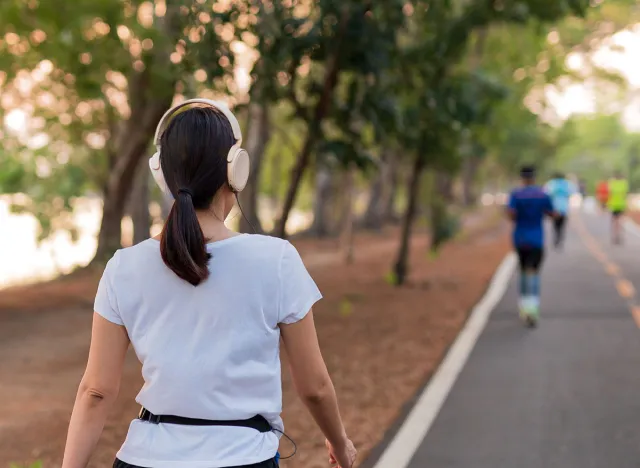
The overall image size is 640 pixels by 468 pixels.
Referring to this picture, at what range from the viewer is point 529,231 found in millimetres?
12062

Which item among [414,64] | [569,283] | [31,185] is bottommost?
[569,283]

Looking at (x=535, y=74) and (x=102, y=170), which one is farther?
(x=535, y=74)

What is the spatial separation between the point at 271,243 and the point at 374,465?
4126mm

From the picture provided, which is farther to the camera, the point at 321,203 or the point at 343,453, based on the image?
the point at 321,203

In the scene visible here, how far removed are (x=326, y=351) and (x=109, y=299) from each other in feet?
27.6

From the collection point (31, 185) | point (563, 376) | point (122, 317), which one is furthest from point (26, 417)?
point (31, 185)

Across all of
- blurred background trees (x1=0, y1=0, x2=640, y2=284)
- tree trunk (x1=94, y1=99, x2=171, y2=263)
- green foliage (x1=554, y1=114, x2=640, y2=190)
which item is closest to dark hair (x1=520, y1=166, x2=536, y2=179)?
blurred background trees (x1=0, y1=0, x2=640, y2=284)

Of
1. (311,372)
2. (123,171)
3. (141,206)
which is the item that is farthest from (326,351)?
(141,206)

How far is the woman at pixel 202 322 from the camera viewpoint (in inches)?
85.4

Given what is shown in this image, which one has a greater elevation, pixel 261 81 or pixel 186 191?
pixel 261 81

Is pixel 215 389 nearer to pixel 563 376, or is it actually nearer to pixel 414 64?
pixel 563 376

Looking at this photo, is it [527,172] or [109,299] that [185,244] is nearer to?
[109,299]

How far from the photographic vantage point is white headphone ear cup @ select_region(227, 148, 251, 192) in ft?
7.32

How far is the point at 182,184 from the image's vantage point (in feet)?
7.28
